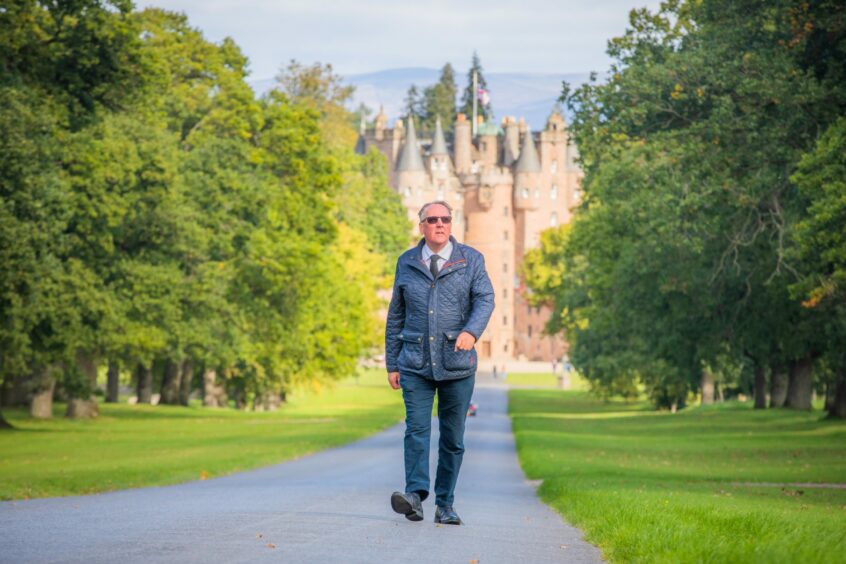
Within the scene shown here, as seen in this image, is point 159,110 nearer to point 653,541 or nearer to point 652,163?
point 652,163

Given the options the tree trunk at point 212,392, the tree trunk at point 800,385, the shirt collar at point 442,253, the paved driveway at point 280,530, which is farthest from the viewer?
the tree trunk at point 212,392

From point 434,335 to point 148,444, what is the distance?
87.5 ft

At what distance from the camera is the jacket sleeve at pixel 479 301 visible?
1066cm

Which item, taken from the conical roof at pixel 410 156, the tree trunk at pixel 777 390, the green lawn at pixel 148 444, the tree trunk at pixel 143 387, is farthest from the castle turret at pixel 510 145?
the tree trunk at pixel 777 390

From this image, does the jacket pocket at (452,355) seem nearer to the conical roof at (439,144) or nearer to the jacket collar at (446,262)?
the jacket collar at (446,262)

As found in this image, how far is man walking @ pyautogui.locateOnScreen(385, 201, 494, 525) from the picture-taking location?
10.8m

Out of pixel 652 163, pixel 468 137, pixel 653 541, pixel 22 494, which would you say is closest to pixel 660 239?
pixel 652 163

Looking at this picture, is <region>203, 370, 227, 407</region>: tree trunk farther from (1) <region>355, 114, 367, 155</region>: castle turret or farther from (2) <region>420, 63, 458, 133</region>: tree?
(2) <region>420, 63, 458, 133</region>: tree

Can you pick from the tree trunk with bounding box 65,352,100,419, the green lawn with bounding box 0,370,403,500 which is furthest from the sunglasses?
the tree trunk with bounding box 65,352,100,419

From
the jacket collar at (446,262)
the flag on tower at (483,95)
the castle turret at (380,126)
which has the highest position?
the flag on tower at (483,95)

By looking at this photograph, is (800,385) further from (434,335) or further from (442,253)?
(434,335)

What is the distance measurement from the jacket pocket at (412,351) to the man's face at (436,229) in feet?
2.33

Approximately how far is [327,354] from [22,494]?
1671 inches

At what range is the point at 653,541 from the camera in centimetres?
953
